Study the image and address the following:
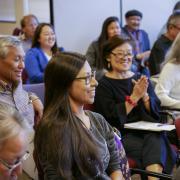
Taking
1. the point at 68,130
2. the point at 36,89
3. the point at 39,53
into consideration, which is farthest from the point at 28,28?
the point at 68,130

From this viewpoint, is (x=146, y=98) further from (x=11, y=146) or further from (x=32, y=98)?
(x=11, y=146)

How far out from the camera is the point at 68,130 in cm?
174

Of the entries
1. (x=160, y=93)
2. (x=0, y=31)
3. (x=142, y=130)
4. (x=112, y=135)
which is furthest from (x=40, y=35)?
(x=0, y=31)

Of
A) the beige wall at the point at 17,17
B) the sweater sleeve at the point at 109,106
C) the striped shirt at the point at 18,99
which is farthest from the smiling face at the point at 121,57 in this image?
the beige wall at the point at 17,17

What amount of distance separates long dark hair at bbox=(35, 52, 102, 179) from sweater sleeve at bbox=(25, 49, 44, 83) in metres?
1.97

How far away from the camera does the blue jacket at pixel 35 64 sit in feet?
12.4

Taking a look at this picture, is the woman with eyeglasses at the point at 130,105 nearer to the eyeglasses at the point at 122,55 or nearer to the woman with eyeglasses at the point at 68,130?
the eyeglasses at the point at 122,55

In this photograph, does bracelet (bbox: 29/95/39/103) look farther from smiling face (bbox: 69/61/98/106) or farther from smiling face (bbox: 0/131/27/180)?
smiling face (bbox: 0/131/27/180)

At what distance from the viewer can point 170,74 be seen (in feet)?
10.6

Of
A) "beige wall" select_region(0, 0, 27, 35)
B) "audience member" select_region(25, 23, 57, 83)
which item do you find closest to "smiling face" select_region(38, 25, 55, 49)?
"audience member" select_region(25, 23, 57, 83)

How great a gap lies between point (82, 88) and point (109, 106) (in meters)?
0.91

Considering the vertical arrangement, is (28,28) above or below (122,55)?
above

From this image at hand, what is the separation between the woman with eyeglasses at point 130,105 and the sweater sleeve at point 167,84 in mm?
317

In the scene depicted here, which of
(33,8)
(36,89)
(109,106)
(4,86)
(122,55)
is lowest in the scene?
(109,106)
